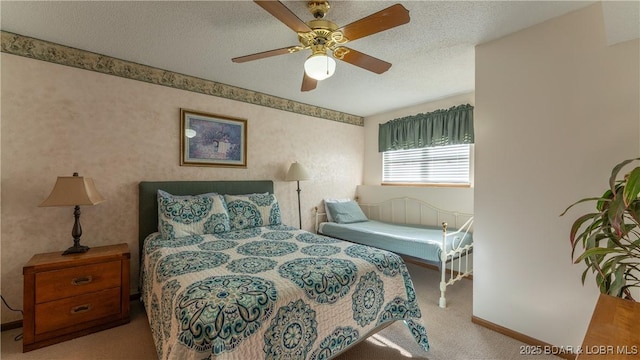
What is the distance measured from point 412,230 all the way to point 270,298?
256 centimetres

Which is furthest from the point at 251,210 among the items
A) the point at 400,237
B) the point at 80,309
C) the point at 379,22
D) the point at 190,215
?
the point at 379,22

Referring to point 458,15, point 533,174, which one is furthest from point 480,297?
point 458,15

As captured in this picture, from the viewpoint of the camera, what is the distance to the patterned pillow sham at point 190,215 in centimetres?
247

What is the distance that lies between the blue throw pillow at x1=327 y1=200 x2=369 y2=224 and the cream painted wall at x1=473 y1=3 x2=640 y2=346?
196 centimetres

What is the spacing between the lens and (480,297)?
2.26m

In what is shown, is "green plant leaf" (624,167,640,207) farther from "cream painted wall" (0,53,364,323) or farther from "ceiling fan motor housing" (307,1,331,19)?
"cream painted wall" (0,53,364,323)

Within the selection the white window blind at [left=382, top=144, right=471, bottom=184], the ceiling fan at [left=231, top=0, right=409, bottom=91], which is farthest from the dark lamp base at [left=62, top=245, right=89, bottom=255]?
the white window blind at [left=382, top=144, right=471, bottom=184]

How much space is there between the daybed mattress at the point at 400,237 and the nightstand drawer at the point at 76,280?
2490 millimetres

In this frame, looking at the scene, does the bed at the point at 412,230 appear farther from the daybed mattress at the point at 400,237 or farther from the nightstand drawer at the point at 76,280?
the nightstand drawer at the point at 76,280

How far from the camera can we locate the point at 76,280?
2057 mm

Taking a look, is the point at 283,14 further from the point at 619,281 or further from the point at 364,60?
the point at 619,281

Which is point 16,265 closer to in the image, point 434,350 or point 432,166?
point 434,350

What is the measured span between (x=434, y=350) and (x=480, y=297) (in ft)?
2.19

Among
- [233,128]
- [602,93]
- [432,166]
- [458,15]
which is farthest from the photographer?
[432,166]
